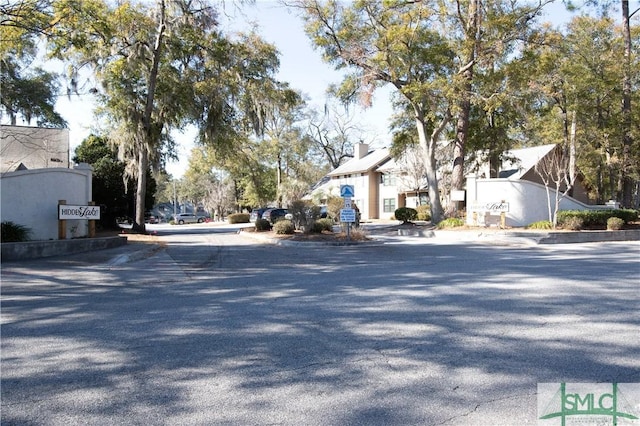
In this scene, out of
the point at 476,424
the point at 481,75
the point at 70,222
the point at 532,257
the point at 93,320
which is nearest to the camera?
the point at 476,424

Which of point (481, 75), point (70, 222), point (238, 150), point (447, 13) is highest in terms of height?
point (447, 13)

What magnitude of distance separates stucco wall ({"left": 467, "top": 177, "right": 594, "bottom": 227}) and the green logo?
21.8 meters

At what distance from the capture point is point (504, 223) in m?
24.5

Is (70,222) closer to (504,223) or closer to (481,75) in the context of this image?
(504,223)

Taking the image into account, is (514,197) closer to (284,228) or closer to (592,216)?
(592,216)

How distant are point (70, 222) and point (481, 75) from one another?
20.6 meters

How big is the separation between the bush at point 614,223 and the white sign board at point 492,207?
4.48 meters

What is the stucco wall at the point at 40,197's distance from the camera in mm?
15070

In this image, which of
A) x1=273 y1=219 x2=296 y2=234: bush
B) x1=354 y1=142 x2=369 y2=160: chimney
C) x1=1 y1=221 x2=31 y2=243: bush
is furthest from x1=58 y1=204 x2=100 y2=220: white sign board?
x1=354 y1=142 x2=369 y2=160: chimney

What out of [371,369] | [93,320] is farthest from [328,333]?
[93,320]

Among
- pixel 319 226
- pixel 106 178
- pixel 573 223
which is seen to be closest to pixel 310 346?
pixel 319 226

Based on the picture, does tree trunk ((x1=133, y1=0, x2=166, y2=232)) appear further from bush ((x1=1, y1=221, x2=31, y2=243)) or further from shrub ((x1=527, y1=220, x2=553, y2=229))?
shrub ((x1=527, y1=220, x2=553, y2=229))

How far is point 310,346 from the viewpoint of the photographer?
215 inches

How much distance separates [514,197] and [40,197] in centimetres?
2066
